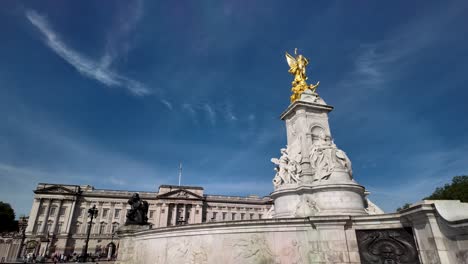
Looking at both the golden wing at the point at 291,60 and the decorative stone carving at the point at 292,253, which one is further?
the golden wing at the point at 291,60

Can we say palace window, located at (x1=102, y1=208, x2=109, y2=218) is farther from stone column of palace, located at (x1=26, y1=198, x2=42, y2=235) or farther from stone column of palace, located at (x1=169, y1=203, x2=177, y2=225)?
stone column of palace, located at (x1=169, y1=203, x2=177, y2=225)

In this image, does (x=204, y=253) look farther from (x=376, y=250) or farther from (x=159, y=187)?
(x=159, y=187)

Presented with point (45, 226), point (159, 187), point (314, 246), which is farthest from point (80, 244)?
point (314, 246)

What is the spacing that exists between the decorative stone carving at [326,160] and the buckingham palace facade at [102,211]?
48652mm

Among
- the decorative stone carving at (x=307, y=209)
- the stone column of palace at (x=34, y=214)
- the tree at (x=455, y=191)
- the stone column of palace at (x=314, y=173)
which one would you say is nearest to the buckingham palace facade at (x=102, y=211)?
the stone column of palace at (x=34, y=214)

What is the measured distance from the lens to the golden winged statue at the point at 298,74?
58.1ft

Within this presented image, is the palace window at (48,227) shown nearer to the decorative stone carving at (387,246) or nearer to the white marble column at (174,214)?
the white marble column at (174,214)

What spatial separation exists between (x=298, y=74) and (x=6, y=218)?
272ft

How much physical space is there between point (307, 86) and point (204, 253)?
12841mm

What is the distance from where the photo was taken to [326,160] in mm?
13414

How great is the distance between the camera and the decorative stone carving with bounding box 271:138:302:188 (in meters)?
14.1

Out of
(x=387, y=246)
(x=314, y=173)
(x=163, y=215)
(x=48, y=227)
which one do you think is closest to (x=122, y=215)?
(x=163, y=215)

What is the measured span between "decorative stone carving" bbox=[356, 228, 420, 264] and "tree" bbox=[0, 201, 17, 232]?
279ft

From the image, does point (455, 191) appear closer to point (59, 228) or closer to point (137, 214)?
point (137, 214)
